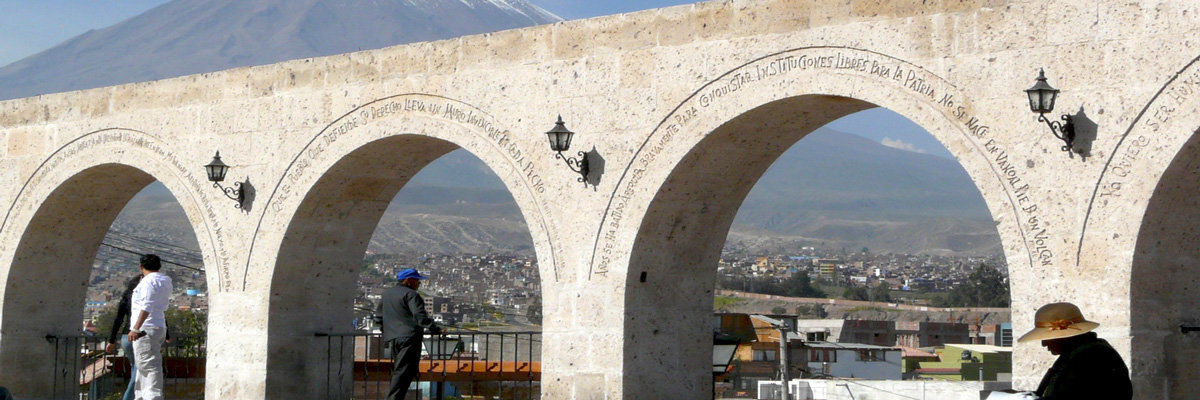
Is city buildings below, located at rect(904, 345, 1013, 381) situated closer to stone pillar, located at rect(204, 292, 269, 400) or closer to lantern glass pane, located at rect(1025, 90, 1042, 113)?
stone pillar, located at rect(204, 292, 269, 400)

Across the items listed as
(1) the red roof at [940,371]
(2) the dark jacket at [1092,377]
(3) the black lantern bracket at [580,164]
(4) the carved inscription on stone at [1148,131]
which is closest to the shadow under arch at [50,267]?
(3) the black lantern bracket at [580,164]

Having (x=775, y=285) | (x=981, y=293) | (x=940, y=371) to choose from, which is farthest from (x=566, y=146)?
(x=775, y=285)

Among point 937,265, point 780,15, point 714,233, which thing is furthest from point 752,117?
point 937,265

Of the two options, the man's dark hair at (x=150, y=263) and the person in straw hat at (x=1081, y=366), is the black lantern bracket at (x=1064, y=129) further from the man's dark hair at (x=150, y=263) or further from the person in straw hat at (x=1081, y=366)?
the man's dark hair at (x=150, y=263)

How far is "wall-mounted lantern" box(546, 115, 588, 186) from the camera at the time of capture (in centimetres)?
964

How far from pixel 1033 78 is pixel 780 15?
67.8 inches

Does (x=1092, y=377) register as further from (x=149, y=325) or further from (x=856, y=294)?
(x=856, y=294)

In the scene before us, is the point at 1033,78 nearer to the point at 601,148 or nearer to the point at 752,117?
the point at 752,117

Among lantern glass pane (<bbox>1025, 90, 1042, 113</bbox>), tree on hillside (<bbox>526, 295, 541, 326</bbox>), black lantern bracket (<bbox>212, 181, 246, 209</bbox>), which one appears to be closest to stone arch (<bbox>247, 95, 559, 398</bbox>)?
black lantern bracket (<bbox>212, 181, 246, 209</bbox>)

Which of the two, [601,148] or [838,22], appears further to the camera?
[601,148]

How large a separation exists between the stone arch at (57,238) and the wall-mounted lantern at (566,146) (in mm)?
4809

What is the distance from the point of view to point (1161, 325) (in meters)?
7.76

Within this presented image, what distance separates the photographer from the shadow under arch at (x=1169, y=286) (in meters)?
7.46

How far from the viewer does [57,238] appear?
45.9 ft
